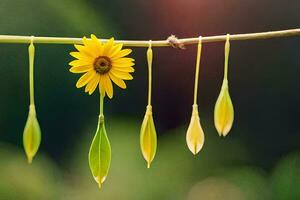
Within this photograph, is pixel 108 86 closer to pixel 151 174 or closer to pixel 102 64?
pixel 102 64

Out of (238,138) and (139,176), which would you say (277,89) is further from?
(139,176)

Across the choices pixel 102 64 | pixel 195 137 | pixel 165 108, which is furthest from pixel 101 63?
pixel 165 108

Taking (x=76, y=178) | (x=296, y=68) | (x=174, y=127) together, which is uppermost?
(x=296, y=68)

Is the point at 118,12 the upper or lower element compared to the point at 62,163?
upper

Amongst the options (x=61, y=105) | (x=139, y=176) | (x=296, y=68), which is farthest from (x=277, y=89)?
(x=61, y=105)

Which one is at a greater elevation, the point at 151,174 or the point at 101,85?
the point at 101,85

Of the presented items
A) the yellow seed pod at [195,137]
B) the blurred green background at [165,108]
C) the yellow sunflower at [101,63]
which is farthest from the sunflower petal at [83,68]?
the blurred green background at [165,108]
